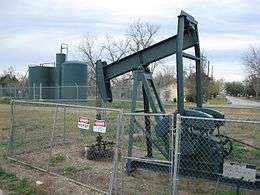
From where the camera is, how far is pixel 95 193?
7660 millimetres

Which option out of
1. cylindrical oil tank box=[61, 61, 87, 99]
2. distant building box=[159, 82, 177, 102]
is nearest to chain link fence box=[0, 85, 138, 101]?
cylindrical oil tank box=[61, 61, 87, 99]

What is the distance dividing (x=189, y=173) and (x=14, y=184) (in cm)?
338

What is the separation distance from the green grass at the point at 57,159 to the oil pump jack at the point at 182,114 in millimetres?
1848

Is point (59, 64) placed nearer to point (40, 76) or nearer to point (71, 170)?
point (40, 76)

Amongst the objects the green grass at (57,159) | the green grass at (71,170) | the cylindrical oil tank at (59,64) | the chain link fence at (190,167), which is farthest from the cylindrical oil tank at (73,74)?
the chain link fence at (190,167)

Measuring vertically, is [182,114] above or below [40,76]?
below

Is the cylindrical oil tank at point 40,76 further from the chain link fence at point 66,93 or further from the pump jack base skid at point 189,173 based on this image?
the pump jack base skid at point 189,173

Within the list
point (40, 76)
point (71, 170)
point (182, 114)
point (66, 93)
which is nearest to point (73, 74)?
point (66, 93)

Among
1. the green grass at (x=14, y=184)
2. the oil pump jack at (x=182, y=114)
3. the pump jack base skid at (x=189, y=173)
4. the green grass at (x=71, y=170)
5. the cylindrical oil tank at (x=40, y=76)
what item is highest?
the cylindrical oil tank at (x=40, y=76)

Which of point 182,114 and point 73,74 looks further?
point 73,74

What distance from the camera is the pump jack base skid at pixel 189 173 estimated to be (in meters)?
7.36

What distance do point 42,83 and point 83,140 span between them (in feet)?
97.0

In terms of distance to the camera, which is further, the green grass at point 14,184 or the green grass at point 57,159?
the green grass at point 57,159

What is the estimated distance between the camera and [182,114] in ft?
27.7
